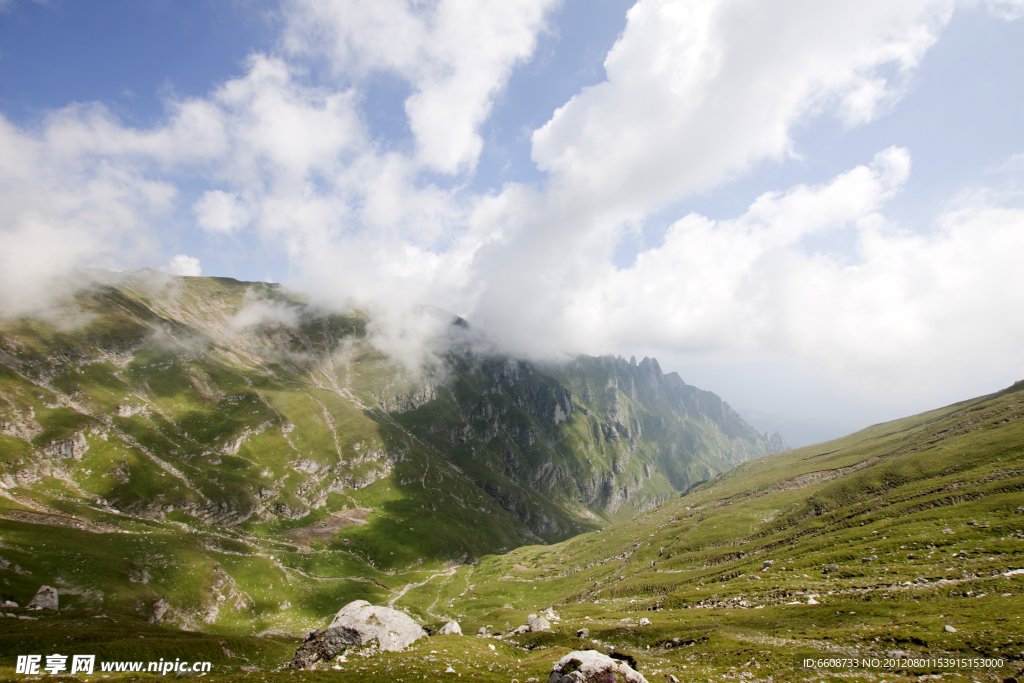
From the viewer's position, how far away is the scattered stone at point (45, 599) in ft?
245

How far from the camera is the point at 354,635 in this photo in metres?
43.3

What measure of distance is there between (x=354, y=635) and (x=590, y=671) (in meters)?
33.4

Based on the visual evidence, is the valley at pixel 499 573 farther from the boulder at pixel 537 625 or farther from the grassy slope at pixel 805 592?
the boulder at pixel 537 625

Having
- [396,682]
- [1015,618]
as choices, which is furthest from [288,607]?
[1015,618]

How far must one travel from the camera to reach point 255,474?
198m

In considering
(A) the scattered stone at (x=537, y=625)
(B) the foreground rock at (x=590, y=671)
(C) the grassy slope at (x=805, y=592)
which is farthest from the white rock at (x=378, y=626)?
(B) the foreground rock at (x=590, y=671)

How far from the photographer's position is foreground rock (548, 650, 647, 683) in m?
22.2

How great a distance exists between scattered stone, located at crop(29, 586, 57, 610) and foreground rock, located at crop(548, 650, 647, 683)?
110648mm

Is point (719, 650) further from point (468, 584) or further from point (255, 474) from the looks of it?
point (255, 474)

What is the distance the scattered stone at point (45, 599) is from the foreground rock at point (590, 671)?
363 feet

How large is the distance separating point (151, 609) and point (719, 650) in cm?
12952

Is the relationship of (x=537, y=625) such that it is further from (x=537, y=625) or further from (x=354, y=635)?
(x=354, y=635)

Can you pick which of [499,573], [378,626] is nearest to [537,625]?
[378,626]

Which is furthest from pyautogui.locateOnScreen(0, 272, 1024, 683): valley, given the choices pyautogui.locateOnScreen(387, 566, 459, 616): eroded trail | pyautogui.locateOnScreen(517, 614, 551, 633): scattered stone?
pyautogui.locateOnScreen(517, 614, 551, 633): scattered stone
